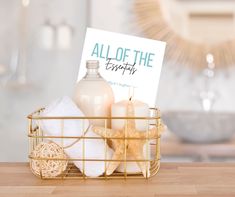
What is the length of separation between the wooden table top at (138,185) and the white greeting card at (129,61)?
0.57 feet

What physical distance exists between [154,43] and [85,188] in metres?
0.35

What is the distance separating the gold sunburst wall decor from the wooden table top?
6.35ft

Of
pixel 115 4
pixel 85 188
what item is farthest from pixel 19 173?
pixel 115 4

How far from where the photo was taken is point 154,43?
975 mm

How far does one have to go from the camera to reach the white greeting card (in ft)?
3.17

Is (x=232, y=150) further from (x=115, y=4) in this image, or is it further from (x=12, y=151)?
(x=12, y=151)

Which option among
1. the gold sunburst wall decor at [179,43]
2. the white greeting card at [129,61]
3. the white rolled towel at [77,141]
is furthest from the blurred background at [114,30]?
the white rolled towel at [77,141]

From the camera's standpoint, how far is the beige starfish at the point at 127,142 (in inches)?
33.1

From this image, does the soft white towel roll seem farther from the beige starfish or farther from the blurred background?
the blurred background

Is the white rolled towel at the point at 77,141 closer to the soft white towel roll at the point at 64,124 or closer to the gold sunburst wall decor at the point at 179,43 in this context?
the soft white towel roll at the point at 64,124

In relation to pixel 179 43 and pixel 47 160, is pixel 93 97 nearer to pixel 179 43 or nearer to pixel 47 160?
→ pixel 47 160

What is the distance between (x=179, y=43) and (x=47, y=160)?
81.9 inches

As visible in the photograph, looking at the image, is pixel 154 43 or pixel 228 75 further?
pixel 228 75

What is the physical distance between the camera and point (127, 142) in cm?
85
